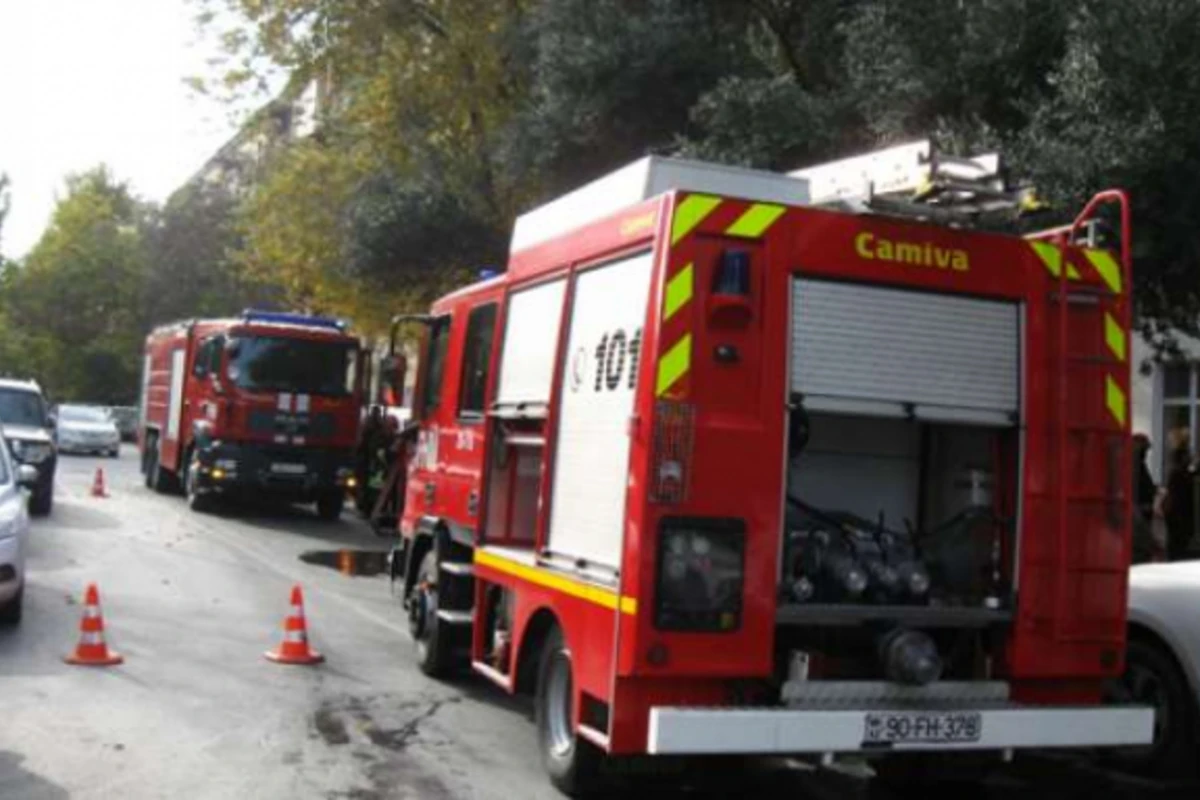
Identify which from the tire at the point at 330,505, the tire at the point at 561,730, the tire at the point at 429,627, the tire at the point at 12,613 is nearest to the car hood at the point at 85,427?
the tire at the point at 330,505

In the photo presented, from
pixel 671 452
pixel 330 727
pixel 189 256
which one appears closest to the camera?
pixel 671 452

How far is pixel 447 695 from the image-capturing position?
29.9 feet

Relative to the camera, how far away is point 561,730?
6.80 metres

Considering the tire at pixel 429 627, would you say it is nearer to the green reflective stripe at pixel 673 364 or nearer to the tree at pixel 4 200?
the green reflective stripe at pixel 673 364

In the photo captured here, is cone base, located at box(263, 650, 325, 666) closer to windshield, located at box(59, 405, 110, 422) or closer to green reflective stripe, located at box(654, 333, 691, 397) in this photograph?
green reflective stripe, located at box(654, 333, 691, 397)

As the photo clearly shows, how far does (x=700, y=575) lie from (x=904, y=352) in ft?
4.72

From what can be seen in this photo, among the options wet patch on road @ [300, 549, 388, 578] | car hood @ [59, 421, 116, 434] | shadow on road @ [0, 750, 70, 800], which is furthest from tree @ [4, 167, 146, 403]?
shadow on road @ [0, 750, 70, 800]

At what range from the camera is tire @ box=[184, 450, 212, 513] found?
21594 millimetres

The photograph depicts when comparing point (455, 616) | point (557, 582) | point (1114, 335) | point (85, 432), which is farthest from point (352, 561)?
point (85, 432)

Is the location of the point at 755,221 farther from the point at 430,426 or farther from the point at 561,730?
the point at 430,426

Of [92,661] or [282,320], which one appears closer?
[92,661]

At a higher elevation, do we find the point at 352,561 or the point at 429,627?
the point at 429,627

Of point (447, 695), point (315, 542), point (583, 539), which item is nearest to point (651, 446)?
point (583, 539)

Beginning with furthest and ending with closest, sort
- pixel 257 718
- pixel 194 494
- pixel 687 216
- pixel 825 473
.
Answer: pixel 194 494, pixel 257 718, pixel 825 473, pixel 687 216
